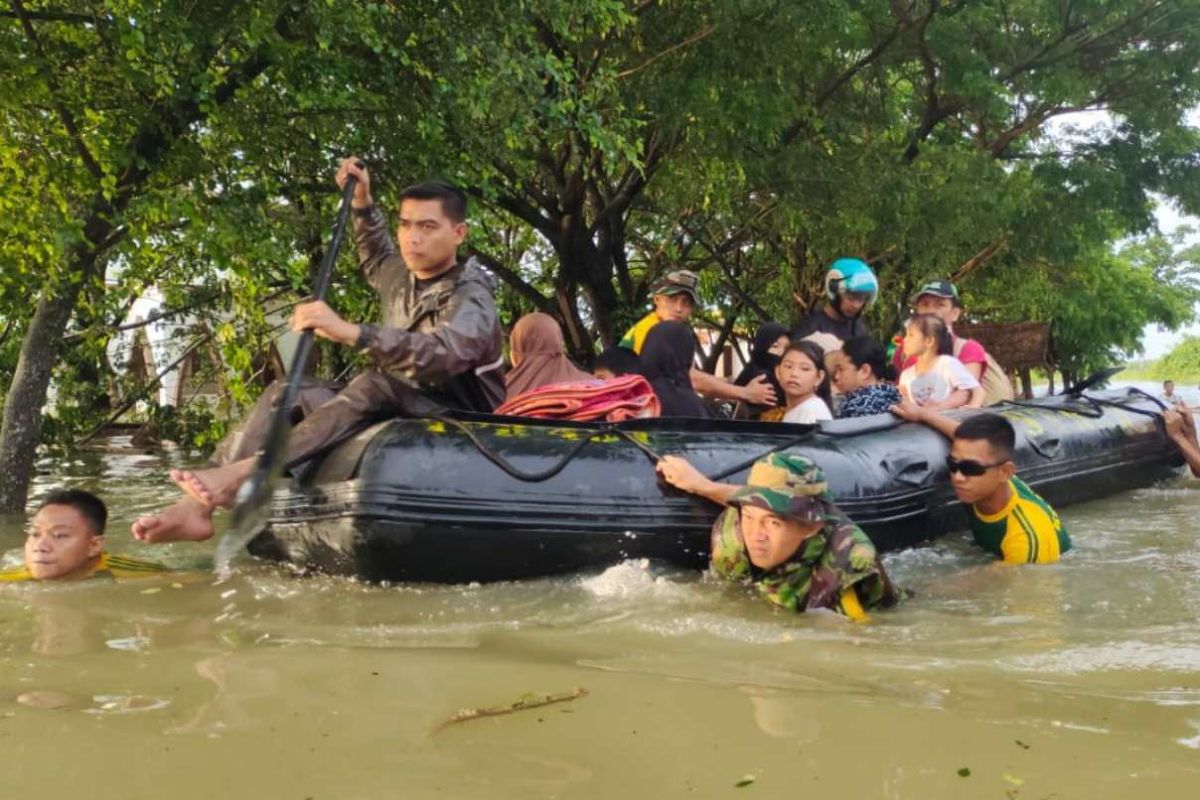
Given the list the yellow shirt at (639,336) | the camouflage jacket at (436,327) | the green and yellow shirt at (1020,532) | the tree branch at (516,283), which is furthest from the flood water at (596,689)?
the tree branch at (516,283)

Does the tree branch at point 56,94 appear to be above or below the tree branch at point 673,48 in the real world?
below

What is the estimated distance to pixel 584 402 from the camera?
453cm

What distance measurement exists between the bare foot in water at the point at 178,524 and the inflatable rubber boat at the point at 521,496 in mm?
435

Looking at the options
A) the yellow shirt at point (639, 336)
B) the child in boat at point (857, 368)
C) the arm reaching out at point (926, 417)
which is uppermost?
the yellow shirt at point (639, 336)

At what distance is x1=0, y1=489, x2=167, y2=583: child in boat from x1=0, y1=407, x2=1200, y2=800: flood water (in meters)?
0.14

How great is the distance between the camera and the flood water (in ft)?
7.15

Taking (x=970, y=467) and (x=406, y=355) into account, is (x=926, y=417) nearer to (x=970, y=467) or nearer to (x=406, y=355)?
(x=970, y=467)

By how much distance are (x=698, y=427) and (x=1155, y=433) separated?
4320mm

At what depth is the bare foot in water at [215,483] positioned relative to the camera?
3.73 meters

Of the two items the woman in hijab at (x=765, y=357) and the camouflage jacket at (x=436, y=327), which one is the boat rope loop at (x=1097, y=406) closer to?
the woman in hijab at (x=765, y=357)

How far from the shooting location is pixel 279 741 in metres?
2.34

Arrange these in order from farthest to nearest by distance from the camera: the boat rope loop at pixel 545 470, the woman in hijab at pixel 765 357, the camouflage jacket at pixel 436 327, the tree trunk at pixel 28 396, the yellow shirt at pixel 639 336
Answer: the tree trunk at pixel 28 396
the woman in hijab at pixel 765 357
the yellow shirt at pixel 639 336
the boat rope loop at pixel 545 470
the camouflage jacket at pixel 436 327

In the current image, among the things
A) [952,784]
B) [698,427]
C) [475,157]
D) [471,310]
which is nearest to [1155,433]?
[698,427]

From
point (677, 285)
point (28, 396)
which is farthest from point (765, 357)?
point (28, 396)
